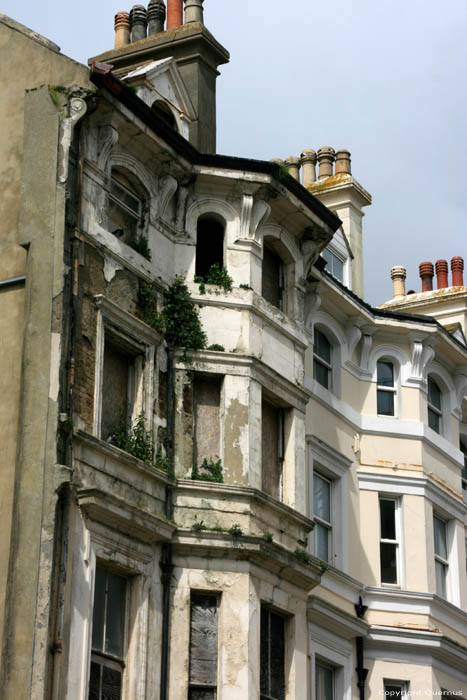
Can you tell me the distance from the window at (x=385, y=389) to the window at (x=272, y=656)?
283 inches

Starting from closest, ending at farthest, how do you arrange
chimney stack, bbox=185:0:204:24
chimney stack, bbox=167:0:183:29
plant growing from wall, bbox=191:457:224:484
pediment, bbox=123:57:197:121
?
plant growing from wall, bbox=191:457:224:484
pediment, bbox=123:57:197:121
chimney stack, bbox=185:0:204:24
chimney stack, bbox=167:0:183:29

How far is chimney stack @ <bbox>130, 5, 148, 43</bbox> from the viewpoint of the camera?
96.1ft

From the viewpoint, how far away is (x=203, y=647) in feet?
74.3

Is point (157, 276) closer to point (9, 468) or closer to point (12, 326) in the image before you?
point (12, 326)

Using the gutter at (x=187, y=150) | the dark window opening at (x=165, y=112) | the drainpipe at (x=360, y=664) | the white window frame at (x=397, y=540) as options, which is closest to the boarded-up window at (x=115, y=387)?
the gutter at (x=187, y=150)

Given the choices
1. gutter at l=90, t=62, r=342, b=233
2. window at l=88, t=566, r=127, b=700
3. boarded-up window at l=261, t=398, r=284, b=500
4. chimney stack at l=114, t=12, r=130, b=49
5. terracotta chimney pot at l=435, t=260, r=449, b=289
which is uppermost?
chimney stack at l=114, t=12, r=130, b=49

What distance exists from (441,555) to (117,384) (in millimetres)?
10051

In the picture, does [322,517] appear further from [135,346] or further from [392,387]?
[135,346]

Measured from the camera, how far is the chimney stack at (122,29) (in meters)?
29.2

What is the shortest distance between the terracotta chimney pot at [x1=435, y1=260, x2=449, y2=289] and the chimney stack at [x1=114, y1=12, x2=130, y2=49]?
12.3 meters

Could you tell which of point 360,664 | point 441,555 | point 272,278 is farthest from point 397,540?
point 272,278

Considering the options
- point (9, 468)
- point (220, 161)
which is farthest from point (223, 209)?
point (9, 468)

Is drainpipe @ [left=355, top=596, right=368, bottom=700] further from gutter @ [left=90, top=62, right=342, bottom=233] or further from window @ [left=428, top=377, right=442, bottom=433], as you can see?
gutter @ [left=90, top=62, right=342, bottom=233]

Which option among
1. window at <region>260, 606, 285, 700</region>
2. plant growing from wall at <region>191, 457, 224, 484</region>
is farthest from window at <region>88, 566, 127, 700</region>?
window at <region>260, 606, 285, 700</region>
